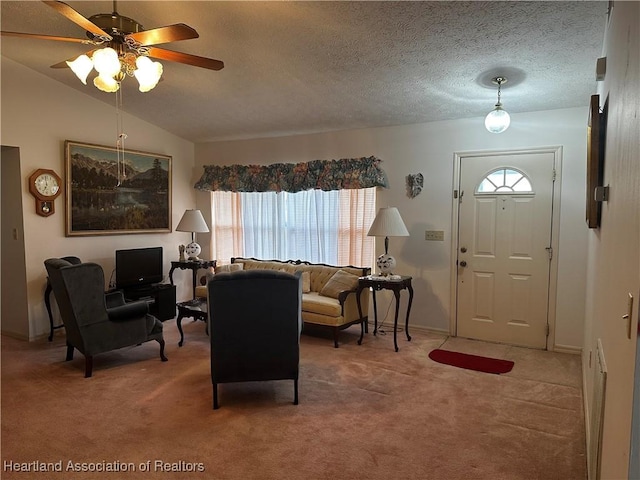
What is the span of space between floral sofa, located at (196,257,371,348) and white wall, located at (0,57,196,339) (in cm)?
157

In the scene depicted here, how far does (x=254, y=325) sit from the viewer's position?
9.84 feet

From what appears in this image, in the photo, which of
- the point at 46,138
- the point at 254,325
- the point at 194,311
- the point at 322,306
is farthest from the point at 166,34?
the point at 46,138

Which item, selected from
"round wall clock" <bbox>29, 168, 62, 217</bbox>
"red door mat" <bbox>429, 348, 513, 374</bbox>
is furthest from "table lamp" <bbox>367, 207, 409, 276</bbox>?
"round wall clock" <bbox>29, 168, 62, 217</bbox>

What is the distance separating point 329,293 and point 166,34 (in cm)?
309

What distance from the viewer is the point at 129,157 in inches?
219

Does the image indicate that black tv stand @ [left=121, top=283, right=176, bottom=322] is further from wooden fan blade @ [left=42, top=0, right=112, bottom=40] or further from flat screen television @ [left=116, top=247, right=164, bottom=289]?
wooden fan blade @ [left=42, top=0, right=112, bottom=40]

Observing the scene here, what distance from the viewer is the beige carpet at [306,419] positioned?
238 cm

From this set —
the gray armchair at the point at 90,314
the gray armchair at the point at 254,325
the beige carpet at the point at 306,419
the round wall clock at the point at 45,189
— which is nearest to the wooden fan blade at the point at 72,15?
the gray armchair at the point at 254,325

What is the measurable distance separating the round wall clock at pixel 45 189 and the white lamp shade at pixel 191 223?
1485mm

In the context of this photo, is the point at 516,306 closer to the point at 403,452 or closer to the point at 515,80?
the point at 515,80

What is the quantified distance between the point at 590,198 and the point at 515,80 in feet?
5.23

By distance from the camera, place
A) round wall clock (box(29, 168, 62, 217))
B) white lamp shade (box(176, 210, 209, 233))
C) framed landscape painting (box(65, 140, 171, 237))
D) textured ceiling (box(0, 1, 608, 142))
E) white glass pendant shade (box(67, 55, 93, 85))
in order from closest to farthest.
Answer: white glass pendant shade (box(67, 55, 93, 85)) → textured ceiling (box(0, 1, 608, 142)) → round wall clock (box(29, 168, 62, 217)) → framed landscape painting (box(65, 140, 171, 237)) → white lamp shade (box(176, 210, 209, 233))

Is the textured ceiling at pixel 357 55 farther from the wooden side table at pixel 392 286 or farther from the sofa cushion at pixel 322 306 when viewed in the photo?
the sofa cushion at pixel 322 306

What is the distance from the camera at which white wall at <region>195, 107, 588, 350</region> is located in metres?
4.16
